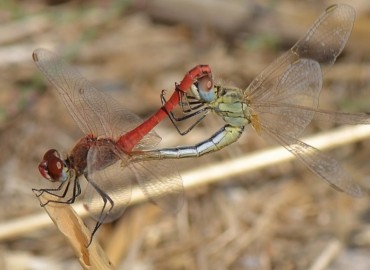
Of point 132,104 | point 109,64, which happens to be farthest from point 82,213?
point 109,64

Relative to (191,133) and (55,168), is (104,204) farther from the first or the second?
(191,133)

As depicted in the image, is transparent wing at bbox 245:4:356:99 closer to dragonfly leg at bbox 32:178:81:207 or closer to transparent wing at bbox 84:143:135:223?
transparent wing at bbox 84:143:135:223

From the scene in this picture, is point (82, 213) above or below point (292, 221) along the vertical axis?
above

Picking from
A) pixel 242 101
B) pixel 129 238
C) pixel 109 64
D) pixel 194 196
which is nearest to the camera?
pixel 242 101

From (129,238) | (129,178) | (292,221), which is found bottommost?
(292,221)

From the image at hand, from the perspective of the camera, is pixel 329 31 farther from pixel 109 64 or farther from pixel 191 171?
pixel 109 64

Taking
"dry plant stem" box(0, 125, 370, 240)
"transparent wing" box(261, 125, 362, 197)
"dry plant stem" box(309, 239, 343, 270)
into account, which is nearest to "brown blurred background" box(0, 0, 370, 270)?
"dry plant stem" box(309, 239, 343, 270)

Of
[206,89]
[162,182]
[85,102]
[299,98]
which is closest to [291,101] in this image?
[299,98]
